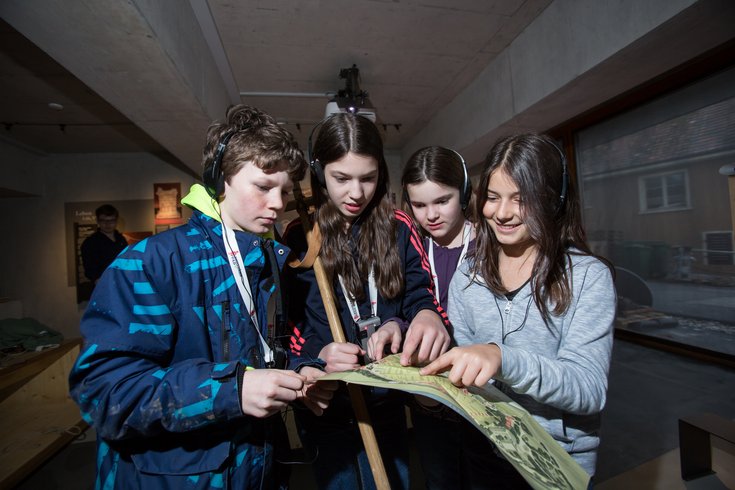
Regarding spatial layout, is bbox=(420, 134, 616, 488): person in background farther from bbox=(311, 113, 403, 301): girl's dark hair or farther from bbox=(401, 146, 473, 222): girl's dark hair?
bbox=(401, 146, 473, 222): girl's dark hair

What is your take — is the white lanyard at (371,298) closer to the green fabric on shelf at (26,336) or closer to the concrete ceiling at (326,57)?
the concrete ceiling at (326,57)

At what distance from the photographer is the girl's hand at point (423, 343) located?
0.93m

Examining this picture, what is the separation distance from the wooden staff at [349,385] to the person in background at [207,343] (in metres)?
0.11

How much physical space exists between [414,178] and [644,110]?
120 inches

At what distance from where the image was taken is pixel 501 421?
2.65 ft

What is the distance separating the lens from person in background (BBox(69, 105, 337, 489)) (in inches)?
30.3

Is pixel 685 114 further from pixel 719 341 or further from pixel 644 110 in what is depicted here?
pixel 719 341

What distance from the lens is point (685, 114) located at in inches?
119

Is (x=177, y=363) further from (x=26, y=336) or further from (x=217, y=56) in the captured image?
(x=26, y=336)

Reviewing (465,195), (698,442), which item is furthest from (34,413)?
(698,442)

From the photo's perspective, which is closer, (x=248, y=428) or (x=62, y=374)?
(x=248, y=428)

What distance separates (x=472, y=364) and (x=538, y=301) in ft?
1.32

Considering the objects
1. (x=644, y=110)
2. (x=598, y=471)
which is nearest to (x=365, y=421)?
(x=598, y=471)

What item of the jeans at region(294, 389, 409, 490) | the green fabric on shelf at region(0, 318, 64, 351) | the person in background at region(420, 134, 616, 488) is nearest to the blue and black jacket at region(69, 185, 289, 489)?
the jeans at region(294, 389, 409, 490)
